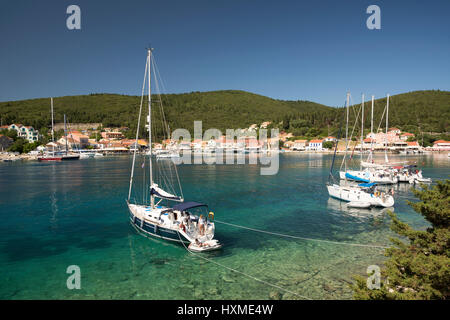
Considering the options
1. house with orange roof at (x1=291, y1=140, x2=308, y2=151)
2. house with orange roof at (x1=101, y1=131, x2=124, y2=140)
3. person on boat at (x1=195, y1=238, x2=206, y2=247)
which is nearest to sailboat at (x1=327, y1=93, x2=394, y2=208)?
person on boat at (x1=195, y1=238, x2=206, y2=247)

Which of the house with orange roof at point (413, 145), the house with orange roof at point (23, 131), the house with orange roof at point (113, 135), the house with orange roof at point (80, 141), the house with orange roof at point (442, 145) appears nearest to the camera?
the house with orange roof at point (413, 145)

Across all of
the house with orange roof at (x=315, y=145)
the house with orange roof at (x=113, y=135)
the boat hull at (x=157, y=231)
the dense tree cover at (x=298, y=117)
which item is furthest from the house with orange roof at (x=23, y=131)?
the boat hull at (x=157, y=231)

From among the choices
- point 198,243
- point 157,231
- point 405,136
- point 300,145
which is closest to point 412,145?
point 405,136

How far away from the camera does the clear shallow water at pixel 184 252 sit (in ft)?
39.3

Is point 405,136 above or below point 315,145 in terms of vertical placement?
above

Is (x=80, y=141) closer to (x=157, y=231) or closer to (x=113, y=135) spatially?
(x=113, y=135)

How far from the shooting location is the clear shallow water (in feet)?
39.3

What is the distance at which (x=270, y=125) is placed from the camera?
175375 millimetres

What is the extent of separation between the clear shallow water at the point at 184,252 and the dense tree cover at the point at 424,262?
3.67m

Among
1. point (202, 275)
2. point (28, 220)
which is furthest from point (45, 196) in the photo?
point (202, 275)

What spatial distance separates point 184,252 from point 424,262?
1152 centimetres

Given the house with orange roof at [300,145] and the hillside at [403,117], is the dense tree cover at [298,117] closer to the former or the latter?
the hillside at [403,117]

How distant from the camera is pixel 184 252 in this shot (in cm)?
1571

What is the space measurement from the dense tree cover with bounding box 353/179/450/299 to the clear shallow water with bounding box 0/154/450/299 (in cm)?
367
